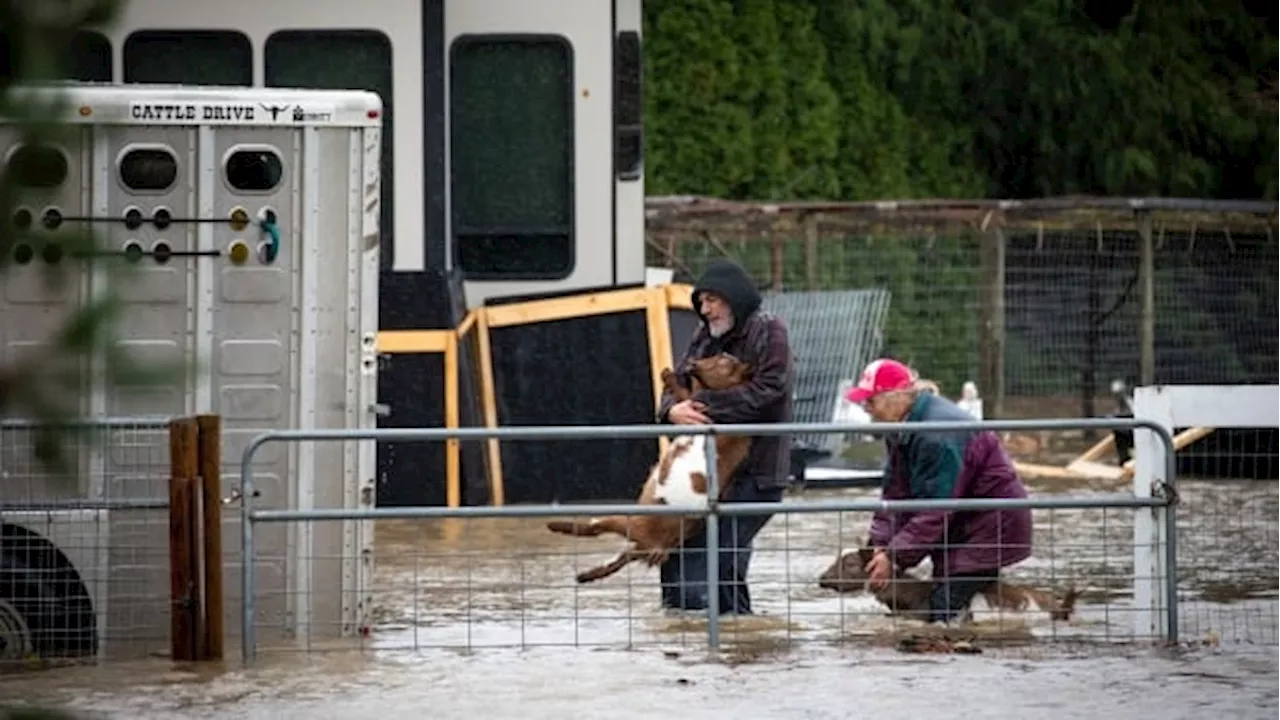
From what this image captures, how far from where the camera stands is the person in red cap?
11695mm

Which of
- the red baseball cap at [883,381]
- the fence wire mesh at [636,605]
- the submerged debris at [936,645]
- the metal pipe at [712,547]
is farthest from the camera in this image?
the red baseball cap at [883,381]

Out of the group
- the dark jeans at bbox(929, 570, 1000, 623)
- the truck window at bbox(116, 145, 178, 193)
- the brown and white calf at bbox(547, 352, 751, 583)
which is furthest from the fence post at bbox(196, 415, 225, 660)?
the dark jeans at bbox(929, 570, 1000, 623)

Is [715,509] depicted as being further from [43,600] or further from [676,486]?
[43,600]

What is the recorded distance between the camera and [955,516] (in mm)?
11859

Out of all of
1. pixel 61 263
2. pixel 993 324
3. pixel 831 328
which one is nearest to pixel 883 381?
pixel 61 263

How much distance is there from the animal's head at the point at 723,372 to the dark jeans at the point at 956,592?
138 cm

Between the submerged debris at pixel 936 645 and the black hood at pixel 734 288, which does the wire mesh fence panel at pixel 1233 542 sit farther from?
the black hood at pixel 734 288

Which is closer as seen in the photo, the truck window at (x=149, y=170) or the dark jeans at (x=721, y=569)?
the truck window at (x=149, y=170)

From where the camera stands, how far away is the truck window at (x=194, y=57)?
17.7m

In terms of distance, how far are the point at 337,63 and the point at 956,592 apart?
731 cm

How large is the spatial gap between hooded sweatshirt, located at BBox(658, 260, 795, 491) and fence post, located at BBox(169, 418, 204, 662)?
261cm

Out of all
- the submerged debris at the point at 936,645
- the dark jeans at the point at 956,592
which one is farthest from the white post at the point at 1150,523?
the submerged debris at the point at 936,645

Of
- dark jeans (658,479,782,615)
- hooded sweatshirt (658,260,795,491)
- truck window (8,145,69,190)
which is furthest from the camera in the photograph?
hooded sweatshirt (658,260,795,491)

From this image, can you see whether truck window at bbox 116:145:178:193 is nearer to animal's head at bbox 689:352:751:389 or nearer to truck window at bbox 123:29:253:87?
→ animal's head at bbox 689:352:751:389
